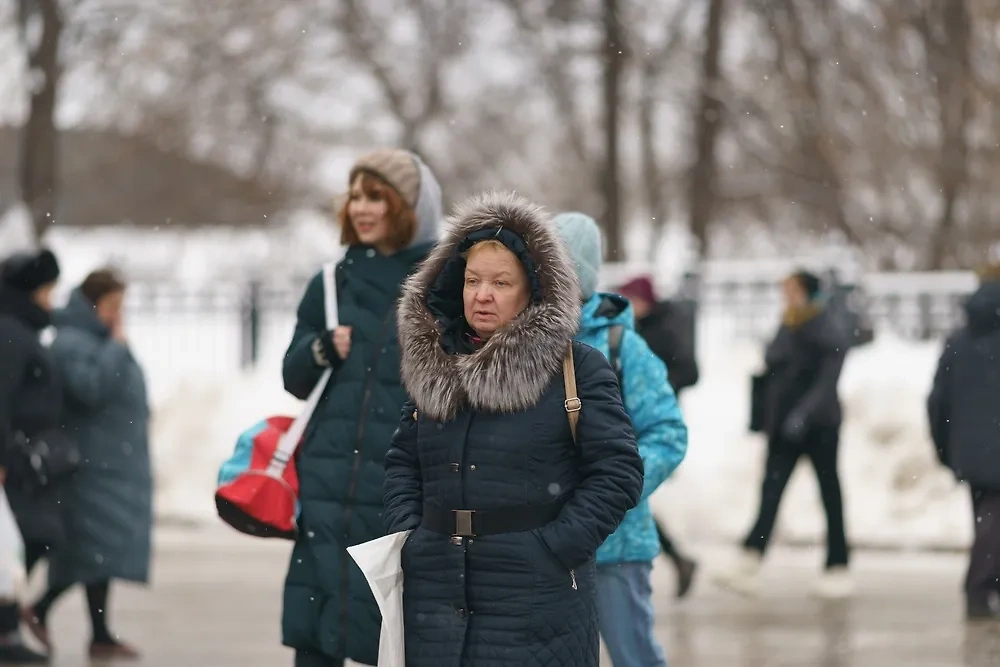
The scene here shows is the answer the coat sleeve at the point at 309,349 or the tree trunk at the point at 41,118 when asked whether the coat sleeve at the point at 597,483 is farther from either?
the tree trunk at the point at 41,118

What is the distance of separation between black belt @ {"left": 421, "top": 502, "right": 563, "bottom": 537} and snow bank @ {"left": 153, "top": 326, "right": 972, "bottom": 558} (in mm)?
8475

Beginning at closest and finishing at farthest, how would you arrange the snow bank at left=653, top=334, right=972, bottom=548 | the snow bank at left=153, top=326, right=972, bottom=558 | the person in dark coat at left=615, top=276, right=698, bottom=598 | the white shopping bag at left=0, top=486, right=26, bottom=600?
the white shopping bag at left=0, top=486, right=26, bottom=600 < the person in dark coat at left=615, top=276, right=698, bottom=598 < the snow bank at left=653, top=334, right=972, bottom=548 < the snow bank at left=153, top=326, right=972, bottom=558

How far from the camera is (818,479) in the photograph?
33.3ft

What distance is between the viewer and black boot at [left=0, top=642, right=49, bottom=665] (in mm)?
8047

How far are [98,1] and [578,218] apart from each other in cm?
1496

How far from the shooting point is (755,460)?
45.7 feet

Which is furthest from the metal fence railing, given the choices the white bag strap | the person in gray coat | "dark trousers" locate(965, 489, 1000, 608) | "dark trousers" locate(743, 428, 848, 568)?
the white bag strap

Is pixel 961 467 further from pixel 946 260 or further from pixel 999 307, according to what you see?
pixel 946 260

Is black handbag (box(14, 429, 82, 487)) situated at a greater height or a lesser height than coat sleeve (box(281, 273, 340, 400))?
lesser

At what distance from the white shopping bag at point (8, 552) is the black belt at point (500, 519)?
13.5ft

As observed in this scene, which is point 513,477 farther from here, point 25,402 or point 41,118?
point 41,118

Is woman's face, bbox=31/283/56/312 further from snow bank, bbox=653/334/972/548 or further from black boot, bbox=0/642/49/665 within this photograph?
snow bank, bbox=653/334/972/548

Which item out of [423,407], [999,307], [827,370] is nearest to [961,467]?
[999,307]

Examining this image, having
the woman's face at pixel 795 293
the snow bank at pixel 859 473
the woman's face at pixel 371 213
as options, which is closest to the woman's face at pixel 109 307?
the woman's face at pixel 371 213
